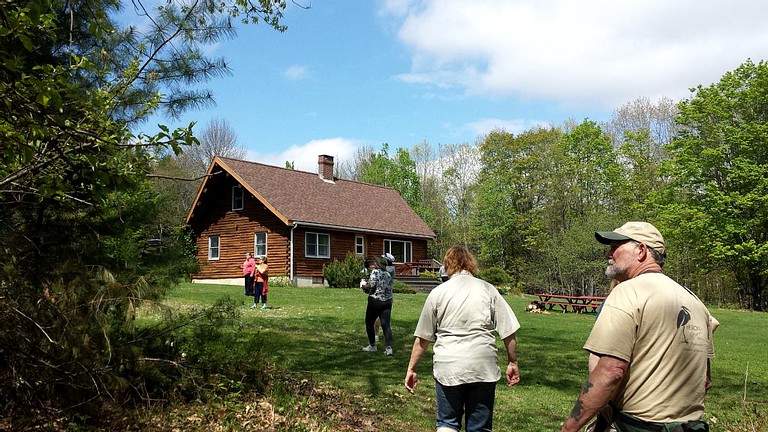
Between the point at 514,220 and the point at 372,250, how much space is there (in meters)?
20.4

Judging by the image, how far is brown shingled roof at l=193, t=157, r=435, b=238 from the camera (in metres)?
35.2

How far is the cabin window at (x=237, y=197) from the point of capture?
1474 inches

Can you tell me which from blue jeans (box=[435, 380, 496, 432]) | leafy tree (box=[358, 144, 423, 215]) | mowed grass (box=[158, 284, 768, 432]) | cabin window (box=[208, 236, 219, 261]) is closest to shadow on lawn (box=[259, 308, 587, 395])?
mowed grass (box=[158, 284, 768, 432])

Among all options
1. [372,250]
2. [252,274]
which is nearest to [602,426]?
[252,274]

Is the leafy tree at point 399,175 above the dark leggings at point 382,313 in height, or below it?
above

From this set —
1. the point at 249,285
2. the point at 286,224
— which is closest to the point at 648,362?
the point at 249,285

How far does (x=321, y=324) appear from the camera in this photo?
1617cm

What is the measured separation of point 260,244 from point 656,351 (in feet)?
111

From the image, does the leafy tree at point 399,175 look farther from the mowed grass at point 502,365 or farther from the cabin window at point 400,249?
the mowed grass at point 502,365

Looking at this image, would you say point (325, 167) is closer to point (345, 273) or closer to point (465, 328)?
point (345, 273)

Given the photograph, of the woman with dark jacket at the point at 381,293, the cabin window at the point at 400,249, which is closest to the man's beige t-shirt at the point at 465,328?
the woman with dark jacket at the point at 381,293

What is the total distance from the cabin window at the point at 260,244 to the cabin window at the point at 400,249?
8.11 metres

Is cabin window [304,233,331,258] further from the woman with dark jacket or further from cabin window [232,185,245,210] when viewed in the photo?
the woman with dark jacket

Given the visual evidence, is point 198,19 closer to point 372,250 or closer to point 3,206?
point 3,206
